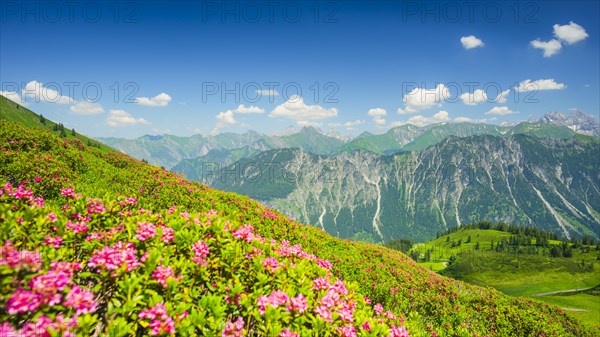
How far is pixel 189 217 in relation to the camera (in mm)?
8617

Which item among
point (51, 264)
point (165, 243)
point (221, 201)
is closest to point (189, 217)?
point (165, 243)

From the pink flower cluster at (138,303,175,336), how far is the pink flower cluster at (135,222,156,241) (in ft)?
7.26

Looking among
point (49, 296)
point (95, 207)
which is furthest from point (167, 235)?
point (49, 296)

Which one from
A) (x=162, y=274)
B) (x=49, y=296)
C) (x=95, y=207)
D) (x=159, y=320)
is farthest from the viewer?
(x=95, y=207)

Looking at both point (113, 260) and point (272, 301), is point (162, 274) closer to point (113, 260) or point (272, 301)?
point (113, 260)

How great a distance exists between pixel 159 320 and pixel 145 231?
2633 mm

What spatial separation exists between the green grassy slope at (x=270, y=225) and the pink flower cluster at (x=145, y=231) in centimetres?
877

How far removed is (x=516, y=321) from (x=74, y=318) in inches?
941

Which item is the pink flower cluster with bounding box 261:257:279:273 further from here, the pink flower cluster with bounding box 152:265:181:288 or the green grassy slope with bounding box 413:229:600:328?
the green grassy slope with bounding box 413:229:600:328

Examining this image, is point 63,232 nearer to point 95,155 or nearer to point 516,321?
point 95,155

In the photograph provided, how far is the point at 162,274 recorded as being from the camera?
563cm

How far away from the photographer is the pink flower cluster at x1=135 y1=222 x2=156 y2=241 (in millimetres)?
6576

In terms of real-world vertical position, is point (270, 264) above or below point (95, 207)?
below

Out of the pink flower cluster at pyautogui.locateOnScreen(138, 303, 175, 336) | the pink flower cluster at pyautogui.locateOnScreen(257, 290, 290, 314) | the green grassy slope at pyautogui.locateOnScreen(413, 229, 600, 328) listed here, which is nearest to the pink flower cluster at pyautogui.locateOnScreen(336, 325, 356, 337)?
the pink flower cluster at pyautogui.locateOnScreen(257, 290, 290, 314)
